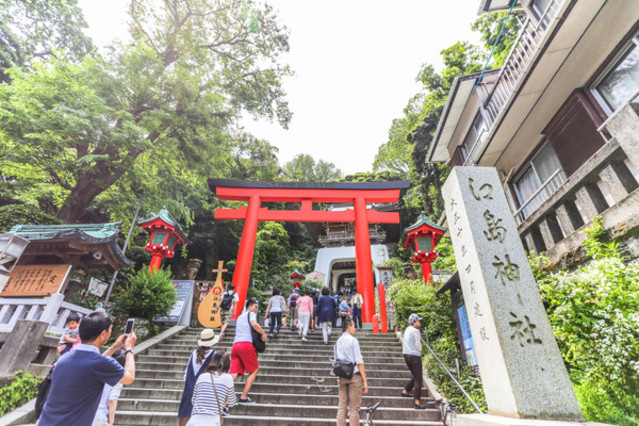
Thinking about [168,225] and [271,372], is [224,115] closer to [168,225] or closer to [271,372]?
[168,225]

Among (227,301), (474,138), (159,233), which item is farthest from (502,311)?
(159,233)

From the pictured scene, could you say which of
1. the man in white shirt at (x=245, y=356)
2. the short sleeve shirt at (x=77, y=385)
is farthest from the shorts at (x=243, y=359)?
the short sleeve shirt at (x=77, y=385)

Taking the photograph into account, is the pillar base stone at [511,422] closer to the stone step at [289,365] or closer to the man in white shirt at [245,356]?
the man in white shirt at [245,356]

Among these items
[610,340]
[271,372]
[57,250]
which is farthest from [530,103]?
[57,250]

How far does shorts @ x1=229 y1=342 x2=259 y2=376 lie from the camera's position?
474 cm

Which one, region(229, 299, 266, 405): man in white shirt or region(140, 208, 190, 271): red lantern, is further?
region(140, 208, 190, 271): red lantern

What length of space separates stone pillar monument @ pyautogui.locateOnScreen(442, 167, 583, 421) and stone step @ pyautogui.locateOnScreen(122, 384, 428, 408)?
2329mm

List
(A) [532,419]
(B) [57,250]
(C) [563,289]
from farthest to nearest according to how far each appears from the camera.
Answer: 1. (B) [57,250]
2. (C) [563,289]
3. (A) [532,419]

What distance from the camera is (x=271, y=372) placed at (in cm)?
617

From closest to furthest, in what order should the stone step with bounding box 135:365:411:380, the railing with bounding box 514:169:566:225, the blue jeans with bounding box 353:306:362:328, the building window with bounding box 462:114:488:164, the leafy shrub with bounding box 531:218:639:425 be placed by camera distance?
1. the leafy shrub with bounding box 531:218:639:425
2. the stone step with bounding box 135:365:411:380
3. the railing with bounding box 514:169:566:225
4. the building window with bounding box 462:114:488:164
5. the blue jeans with bounding box 353:306:362:328

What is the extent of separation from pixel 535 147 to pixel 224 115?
10707 millimetres

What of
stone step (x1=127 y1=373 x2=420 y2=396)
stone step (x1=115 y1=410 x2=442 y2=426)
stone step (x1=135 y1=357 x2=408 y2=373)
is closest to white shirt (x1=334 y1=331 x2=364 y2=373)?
stone step (x1=115 y1=410 x2=442 y2=426)

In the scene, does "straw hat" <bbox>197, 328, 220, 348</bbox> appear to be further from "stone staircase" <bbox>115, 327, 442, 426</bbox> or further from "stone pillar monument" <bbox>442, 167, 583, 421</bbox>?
"stone pillar monument" <bbox>442, 167, 583, 421</bbox>

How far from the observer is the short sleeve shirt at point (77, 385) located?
6.18 feet
